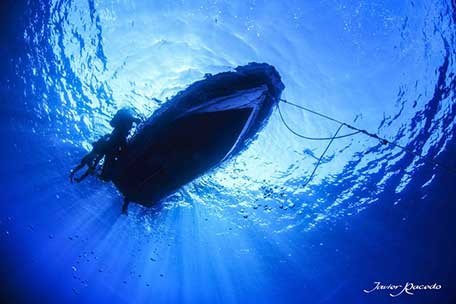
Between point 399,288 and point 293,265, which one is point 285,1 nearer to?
point 293,265

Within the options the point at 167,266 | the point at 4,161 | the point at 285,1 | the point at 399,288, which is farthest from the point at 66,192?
the point at 399,288

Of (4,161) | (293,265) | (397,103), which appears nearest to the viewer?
(397,103)

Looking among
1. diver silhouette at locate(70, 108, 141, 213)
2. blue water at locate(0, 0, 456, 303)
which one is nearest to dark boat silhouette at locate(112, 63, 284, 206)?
diver silhouette at locate(70, 108, 141, 213)

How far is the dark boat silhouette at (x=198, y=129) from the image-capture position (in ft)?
23.0

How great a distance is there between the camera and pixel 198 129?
7.64m

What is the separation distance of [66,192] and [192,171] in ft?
63.6

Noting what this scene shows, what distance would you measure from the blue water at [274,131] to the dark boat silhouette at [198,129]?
74.9 inches

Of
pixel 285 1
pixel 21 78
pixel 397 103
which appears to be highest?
pixel 21 78

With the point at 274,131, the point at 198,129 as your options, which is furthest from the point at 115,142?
the point at 274,131

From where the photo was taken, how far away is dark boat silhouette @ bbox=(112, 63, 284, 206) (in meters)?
7.01

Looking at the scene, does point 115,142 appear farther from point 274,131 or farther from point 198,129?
point 274,131

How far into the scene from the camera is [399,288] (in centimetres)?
2439

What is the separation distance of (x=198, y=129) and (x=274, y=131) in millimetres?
4482

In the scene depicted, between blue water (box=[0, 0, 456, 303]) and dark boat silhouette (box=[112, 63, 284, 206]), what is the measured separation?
1902 millimetres
